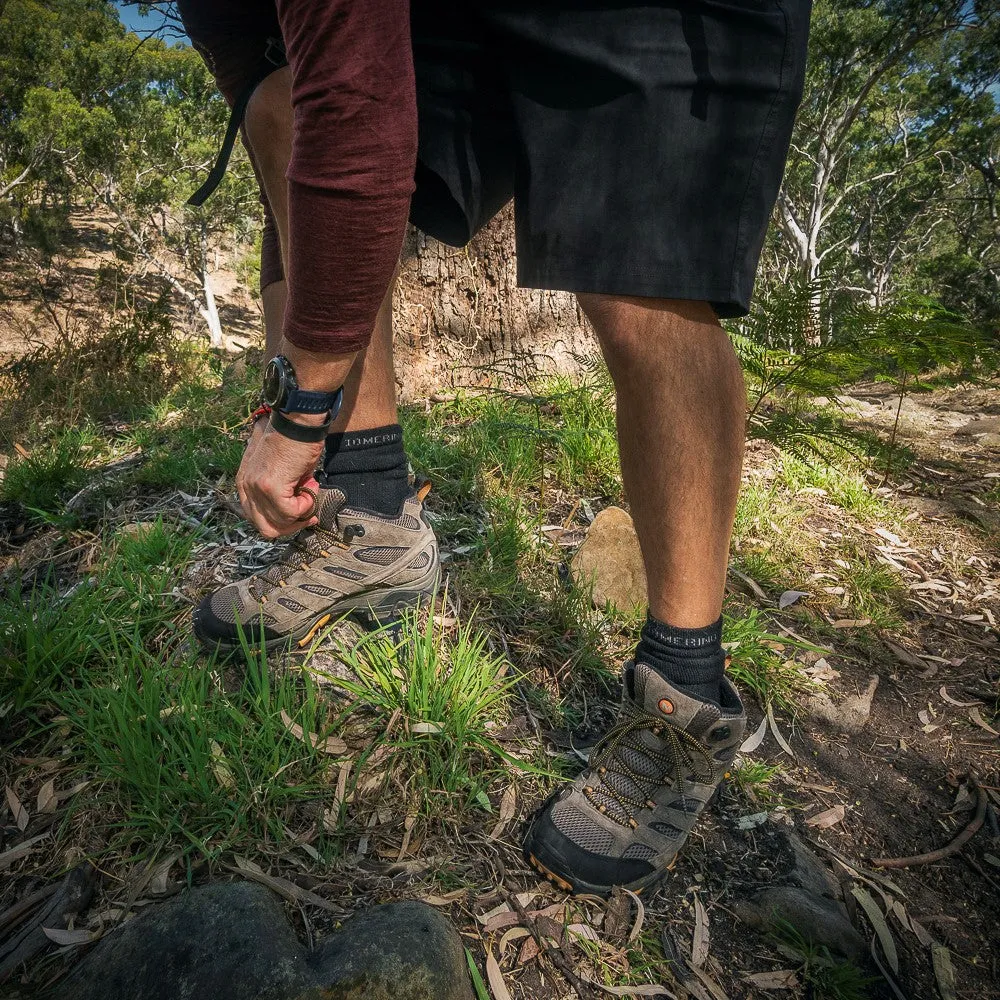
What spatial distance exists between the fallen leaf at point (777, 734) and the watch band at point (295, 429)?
1402mm

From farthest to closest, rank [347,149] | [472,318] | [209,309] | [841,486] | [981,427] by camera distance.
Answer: [209,309] → [981,427] → [472,318] → [841,486] → [347,149]

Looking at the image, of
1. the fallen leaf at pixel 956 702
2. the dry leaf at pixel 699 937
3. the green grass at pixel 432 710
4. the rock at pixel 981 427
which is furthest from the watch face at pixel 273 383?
the rock at pixel 981 427

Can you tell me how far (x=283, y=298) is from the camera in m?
1.72

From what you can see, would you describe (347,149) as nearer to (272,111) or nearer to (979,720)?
(272,111)

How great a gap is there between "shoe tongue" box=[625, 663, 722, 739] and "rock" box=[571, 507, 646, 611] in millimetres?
606

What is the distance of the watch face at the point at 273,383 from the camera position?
44.4 inches

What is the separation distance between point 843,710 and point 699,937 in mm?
869

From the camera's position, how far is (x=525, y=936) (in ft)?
3.76

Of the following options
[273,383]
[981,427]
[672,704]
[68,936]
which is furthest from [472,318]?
[981,427]

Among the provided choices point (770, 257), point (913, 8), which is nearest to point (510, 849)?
point (913, 8)

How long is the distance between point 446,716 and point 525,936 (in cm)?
44

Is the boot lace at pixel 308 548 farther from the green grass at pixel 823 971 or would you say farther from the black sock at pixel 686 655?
the green grass at pixel 823 971

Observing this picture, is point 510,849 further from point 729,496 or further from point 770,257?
point 770,257

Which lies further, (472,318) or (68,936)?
(472,318)
